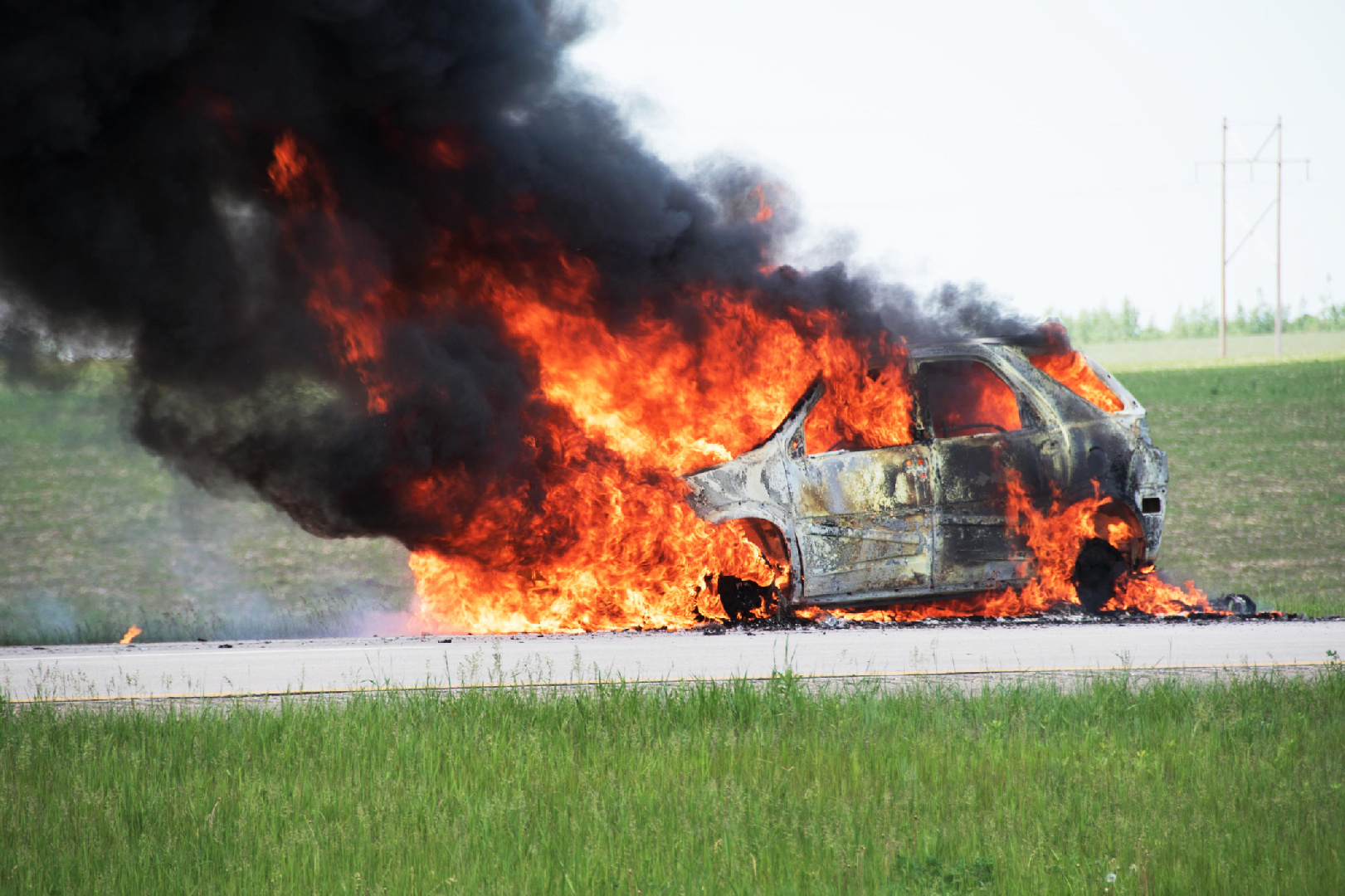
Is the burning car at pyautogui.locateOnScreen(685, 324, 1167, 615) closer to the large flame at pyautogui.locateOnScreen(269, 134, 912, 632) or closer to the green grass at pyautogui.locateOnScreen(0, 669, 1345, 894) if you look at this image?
the large flame at pyautogui.locateOnScreen(269, 134, 912, 632)

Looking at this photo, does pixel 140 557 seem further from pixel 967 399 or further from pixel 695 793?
pixel 695 793

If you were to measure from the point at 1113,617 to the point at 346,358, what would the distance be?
19.7 feet

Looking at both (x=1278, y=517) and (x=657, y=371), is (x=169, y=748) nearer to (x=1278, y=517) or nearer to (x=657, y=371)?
(x=657, y=371)

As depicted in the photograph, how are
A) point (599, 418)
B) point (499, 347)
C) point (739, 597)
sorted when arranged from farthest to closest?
point (499, 347) → point (599, 418) → point (739, 597)

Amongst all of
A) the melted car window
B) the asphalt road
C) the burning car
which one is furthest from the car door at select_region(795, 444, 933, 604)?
the melted car window

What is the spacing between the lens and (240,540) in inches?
684

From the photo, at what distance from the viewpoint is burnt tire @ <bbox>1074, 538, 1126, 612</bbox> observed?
9555 millimetres

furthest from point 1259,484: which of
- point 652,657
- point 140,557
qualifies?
point 140,557

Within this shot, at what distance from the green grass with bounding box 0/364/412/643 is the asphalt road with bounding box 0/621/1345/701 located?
74.4 inches

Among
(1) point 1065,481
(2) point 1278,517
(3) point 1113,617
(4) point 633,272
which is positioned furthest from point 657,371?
(2) point 1278,517

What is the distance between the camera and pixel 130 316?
31.7 ft

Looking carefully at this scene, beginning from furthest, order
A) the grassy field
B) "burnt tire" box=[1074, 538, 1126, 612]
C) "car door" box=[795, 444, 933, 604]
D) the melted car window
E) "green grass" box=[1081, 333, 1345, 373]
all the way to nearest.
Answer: "green grass" box=[1081, 333, 1345, 373]
the grassy field
"burnt tire" box=[1074, 538, 1126, 612]
the melted car window
"car door" box=[795, 444, 933, 604]

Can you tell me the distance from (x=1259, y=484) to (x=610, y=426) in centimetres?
1351

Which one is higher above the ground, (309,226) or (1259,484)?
(309,226)
